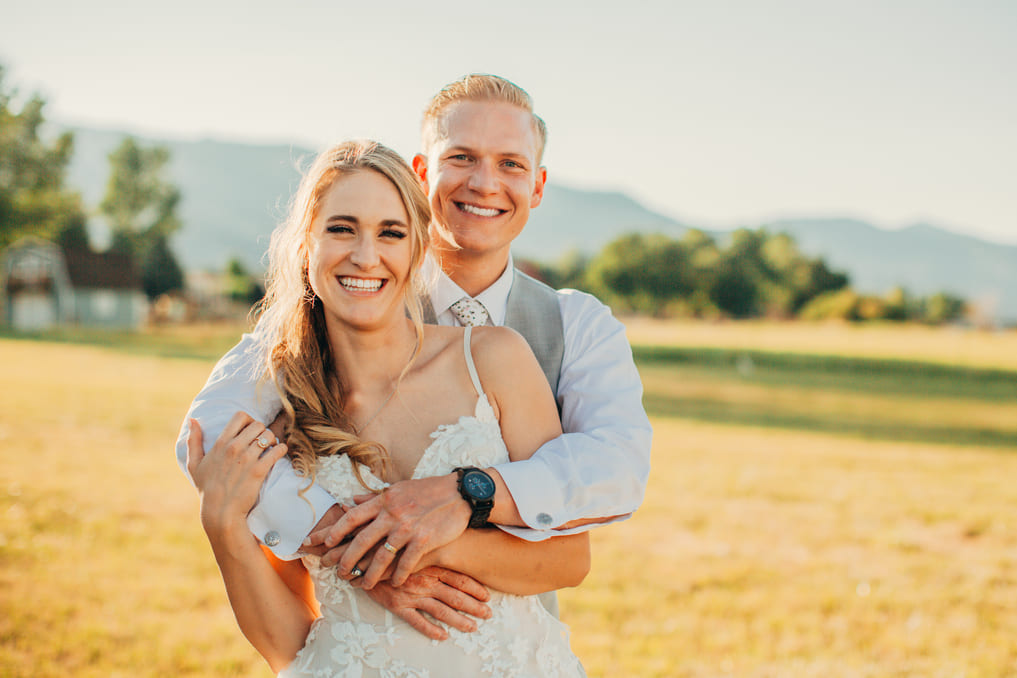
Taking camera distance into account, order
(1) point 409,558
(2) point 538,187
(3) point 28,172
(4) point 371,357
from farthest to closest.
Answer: (3) point 28,172
(2) point 538,187
(4) point 371,357
(1) point 409,558

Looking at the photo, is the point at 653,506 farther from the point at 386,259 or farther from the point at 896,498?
the point at 386,259

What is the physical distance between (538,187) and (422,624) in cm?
210

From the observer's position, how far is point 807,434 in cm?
1698

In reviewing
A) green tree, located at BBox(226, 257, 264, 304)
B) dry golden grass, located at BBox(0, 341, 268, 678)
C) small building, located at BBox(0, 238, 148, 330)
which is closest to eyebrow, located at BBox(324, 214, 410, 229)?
dry golden grass, located at BBox(0, 341, 268, 678)

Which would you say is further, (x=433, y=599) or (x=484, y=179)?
(x=484, y=179)

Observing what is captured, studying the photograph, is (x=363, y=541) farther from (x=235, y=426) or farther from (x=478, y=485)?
(x=235, y=426)

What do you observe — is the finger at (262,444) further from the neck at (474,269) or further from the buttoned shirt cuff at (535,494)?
the neck at (474,269)

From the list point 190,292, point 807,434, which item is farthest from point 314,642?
point 190,292

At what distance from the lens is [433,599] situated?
2420 millimetres

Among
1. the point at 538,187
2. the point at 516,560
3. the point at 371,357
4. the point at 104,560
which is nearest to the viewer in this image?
the point at 516,560

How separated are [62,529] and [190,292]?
63.0 m

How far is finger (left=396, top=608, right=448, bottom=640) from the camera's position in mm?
2404

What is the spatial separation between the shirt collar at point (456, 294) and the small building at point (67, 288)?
5420cm

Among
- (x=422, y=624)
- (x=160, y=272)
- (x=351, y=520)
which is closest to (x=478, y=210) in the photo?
(x=351, y=520)
